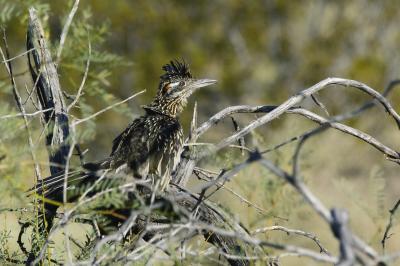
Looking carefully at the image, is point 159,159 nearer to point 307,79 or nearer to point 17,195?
point 17,195

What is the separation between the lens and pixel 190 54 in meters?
18.7

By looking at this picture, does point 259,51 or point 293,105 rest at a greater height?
point 259,51

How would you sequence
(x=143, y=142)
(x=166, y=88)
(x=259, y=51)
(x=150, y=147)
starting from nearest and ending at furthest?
(x=150, y=147) < (x=143, y=142) < (x=166, y=88) < (x=259, y=51)

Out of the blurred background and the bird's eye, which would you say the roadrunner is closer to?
the bird's eye

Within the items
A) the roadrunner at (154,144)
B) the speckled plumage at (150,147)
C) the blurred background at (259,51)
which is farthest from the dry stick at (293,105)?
the blurred background at (259,51)

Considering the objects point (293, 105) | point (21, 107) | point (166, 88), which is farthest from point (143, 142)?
point (21, 107)

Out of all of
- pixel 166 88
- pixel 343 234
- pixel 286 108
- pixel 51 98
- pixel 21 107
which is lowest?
pixel 343 234

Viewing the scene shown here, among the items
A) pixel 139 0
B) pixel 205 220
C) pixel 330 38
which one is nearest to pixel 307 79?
pixel 330 38

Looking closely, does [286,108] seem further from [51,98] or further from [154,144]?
[154,144]

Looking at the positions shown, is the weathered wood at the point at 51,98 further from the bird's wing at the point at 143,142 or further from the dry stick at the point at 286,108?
the dry stick at the point at 286,108

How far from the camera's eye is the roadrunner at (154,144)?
3830mm

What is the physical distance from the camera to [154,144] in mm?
5070

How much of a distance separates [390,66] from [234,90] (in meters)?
3.64

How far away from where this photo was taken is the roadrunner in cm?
383
